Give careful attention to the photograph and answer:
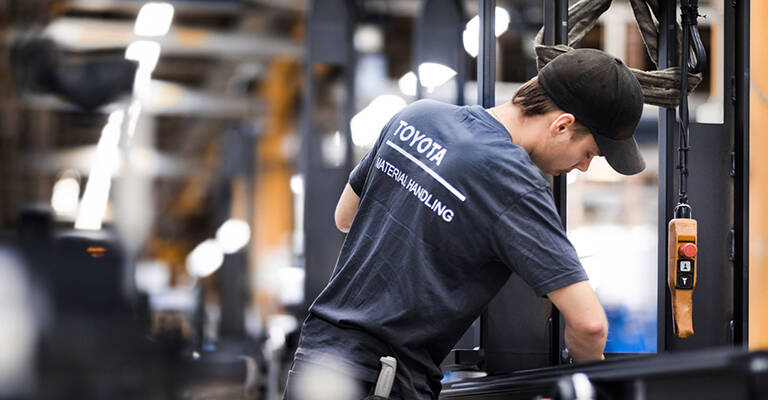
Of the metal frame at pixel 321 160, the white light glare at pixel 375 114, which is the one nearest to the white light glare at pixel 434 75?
the metal frame at pixel 321 160

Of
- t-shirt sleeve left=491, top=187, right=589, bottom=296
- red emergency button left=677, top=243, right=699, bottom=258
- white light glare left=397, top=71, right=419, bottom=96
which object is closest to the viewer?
t-shirt sleeve left=491, top=187, right=589, bottom=296

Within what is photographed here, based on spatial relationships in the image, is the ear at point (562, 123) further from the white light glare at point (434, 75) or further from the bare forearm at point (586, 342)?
the white light glare at point (434, 75)

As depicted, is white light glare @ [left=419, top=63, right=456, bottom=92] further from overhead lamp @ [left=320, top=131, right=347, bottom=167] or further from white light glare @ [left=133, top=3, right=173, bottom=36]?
white light glare @ [left=133, top=3, right=173, bottom=36]

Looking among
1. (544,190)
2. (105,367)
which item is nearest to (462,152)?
(544,190)

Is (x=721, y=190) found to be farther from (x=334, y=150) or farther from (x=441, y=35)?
(x=334, y=150)

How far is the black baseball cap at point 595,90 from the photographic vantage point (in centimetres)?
136

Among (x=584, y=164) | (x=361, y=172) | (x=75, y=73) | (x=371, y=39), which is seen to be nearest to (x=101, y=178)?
(x=75, y=73)

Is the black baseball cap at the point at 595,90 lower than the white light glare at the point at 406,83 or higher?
lower

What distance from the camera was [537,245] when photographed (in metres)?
1.22

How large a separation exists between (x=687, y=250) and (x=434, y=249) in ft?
2.19

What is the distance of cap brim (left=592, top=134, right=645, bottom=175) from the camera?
4.68 ft

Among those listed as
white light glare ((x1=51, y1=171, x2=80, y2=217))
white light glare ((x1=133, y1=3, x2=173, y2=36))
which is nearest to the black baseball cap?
white light glare ((x1=133, y1=3, x2=173, y2=36))

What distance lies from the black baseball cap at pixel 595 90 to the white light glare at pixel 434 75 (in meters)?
1.36

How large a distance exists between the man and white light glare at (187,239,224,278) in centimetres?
1000
